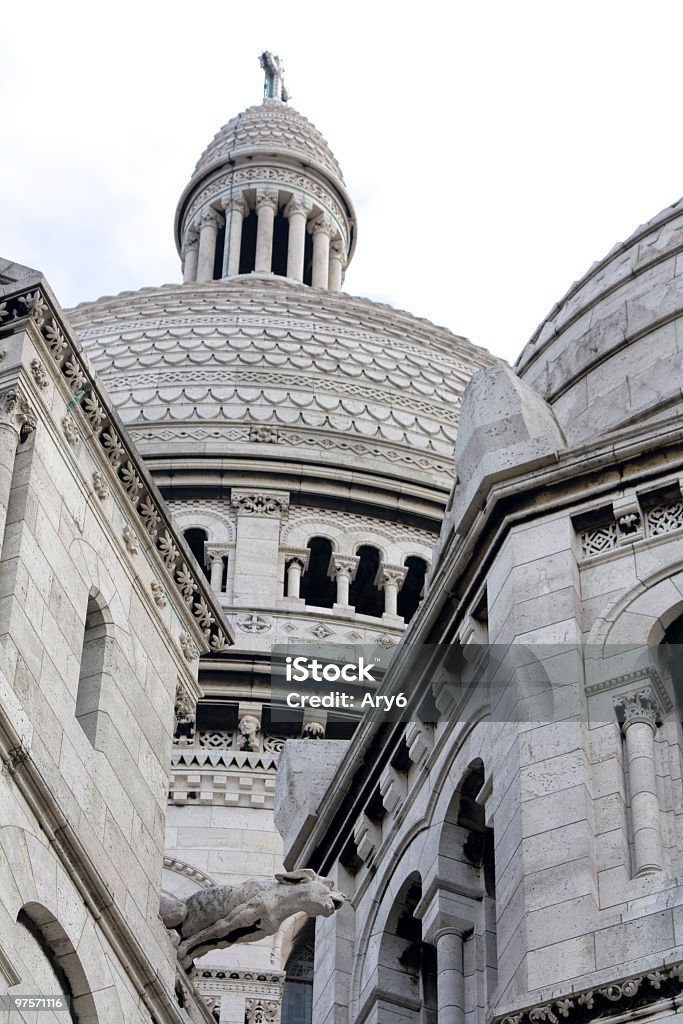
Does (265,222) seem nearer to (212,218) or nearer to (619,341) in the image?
(212,218)

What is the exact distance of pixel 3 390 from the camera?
21.9m

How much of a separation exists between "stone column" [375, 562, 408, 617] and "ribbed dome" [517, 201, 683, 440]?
657 inches

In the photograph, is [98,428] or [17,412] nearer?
[17,412]

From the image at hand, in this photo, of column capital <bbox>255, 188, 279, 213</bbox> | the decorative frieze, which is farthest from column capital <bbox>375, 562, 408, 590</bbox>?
the decorative frieze

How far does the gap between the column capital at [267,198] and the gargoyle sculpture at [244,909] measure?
4308 cm

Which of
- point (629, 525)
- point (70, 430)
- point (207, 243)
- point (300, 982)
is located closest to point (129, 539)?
point (70, 430)

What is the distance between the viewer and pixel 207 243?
6575 cm

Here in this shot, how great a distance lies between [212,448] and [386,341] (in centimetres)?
747

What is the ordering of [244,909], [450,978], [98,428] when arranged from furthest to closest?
[450,978], [98,428], [244,909]

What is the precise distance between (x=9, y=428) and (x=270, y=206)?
43.9 meters

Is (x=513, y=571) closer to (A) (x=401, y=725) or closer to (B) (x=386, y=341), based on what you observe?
(A) (x=401, y=725)

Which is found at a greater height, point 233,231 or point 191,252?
point 191,252

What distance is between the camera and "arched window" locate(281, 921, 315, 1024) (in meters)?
39.1

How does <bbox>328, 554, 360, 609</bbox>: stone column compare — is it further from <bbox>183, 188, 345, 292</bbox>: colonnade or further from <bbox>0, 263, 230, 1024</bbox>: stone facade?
<bbox>0, 263, 230, 1024</bbox>: stone facade
